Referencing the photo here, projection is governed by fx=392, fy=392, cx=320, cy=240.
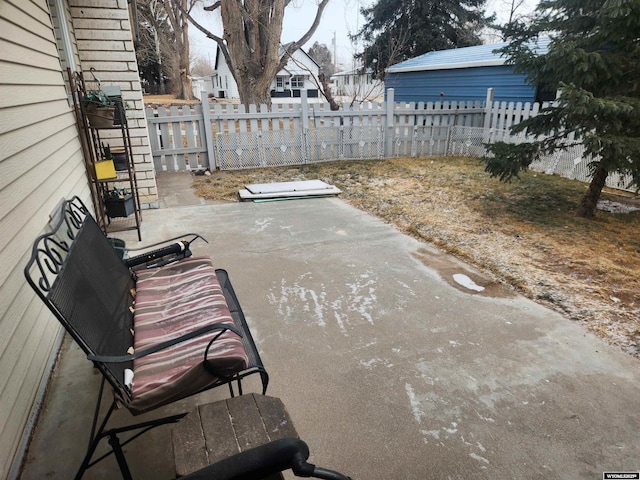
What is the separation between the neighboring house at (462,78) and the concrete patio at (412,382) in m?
8.21

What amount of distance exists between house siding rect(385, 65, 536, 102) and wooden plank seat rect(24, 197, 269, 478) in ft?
29.7

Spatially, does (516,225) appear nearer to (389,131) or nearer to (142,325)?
(142,325)

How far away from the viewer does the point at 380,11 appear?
62.2 ft

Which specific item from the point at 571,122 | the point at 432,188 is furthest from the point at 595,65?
the point at 432,188

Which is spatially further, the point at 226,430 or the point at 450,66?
the point at 450,66

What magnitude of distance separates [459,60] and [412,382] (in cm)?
1305

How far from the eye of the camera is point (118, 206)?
181 inches

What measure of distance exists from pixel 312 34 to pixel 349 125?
5.06 meters

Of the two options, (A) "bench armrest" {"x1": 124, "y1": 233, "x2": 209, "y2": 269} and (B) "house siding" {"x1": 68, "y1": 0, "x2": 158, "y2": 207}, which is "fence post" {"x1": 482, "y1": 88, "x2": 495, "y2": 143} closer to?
(B) "house siding" {"x1": 68, "y1": 0, "x2": 158, "y2": 207}

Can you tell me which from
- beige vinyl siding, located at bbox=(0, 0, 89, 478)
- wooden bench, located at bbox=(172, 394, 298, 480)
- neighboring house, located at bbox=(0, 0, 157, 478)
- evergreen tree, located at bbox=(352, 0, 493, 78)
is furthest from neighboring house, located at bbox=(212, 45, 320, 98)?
wooden bench, located at bbox=(172, 394, 298, 480)

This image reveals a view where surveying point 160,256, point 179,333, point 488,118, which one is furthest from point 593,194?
point 179,333

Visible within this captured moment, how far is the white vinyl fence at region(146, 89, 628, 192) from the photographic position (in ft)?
24.5

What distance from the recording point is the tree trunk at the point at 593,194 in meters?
4.86

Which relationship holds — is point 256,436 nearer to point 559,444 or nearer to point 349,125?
point 559,444
